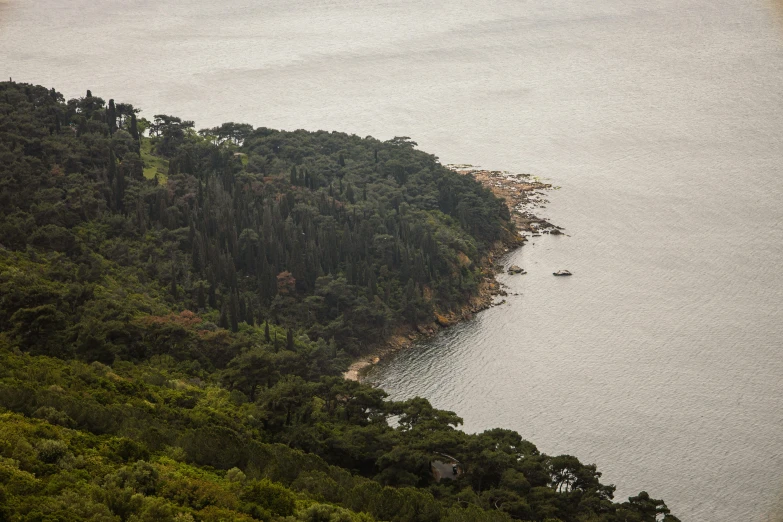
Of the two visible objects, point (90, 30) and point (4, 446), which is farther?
point (90, 30)

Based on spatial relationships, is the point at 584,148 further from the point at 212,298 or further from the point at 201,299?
the point at 201,299

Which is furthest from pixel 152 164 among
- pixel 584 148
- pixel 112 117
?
pixel 584 148

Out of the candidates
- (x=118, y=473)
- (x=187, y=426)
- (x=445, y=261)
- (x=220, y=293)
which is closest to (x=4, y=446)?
(x=118, y=473)

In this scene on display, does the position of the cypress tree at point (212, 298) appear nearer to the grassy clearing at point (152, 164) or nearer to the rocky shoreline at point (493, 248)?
the rocky shoreline at point (493, 248)

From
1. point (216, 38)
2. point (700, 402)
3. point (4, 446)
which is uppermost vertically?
point (216, 38)

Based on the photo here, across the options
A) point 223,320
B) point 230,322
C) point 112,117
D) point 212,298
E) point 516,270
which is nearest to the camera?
point 223,320

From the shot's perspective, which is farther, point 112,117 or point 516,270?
point 112,117

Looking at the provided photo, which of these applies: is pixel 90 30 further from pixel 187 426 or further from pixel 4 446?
pixel 4 446
